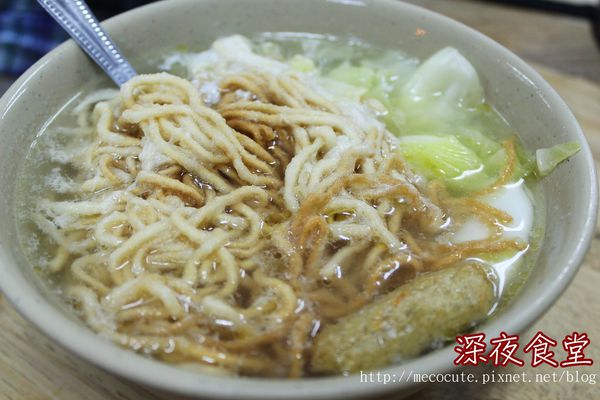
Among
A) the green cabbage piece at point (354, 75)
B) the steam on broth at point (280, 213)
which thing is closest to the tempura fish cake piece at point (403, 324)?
the steam on broth at point (280, 213)

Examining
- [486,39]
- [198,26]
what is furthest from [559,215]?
[198,26]

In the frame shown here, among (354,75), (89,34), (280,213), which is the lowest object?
(280,213)

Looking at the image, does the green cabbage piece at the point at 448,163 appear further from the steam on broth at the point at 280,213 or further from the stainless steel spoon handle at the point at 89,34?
the stainless steel spoon handle at the point at 89,34

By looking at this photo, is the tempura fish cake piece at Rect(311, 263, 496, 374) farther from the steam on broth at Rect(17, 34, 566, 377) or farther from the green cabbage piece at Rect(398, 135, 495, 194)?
the green cabbage piece at Rect(398, 135, 495, 194)

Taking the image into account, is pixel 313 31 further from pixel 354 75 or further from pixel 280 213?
pixel 280 213

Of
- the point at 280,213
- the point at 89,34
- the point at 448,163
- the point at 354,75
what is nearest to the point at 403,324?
the point at 280,213

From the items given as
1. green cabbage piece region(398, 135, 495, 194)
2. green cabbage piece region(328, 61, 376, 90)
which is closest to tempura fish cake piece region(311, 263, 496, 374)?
green cabbage piece region(398, 135, 495, 194)
